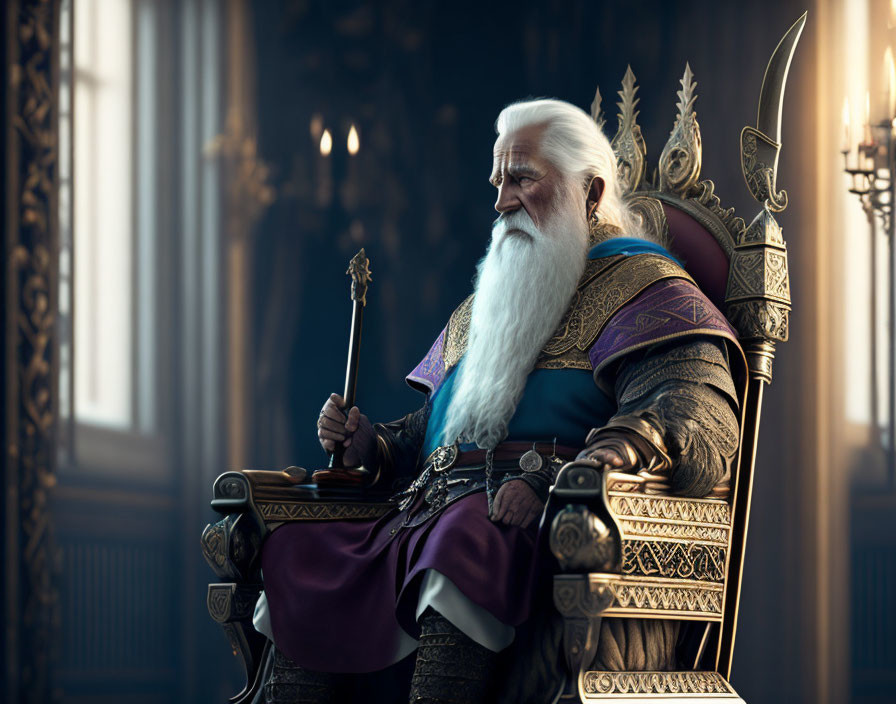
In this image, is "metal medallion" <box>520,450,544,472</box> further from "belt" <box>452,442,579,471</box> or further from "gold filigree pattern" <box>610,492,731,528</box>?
"gold filigree pattern" <box>610,492,731,528</box>

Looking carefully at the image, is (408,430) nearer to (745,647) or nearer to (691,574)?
(691,574)

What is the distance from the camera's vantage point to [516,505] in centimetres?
263

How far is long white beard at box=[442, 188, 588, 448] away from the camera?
2988 mm

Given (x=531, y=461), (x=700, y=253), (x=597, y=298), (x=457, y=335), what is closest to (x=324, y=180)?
(x=457, y=335)

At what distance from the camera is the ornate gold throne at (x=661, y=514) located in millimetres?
2387

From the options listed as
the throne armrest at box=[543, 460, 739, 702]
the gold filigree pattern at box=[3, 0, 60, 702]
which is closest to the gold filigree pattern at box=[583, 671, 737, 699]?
the throne armrest at box=[543, 460, 739, 702]

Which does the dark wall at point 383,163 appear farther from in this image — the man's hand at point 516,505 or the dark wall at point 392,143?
the man's hand at point 516,505

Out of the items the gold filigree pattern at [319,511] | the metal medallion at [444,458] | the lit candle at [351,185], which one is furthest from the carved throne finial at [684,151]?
the lit candle at [351,185]

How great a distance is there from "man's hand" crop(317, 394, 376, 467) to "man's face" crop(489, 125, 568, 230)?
65 cm

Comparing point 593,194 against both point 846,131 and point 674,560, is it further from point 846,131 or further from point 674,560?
point 846,131

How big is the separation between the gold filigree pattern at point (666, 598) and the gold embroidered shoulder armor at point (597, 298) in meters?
0.58

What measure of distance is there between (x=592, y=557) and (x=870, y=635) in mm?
2891

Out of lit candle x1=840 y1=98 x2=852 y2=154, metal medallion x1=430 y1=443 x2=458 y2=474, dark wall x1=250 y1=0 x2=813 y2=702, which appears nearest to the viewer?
metal medallion x1=430 y1=443 x2=458 y2=474

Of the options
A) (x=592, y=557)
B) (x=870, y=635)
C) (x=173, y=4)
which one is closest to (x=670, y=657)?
(x=592, y=557)
